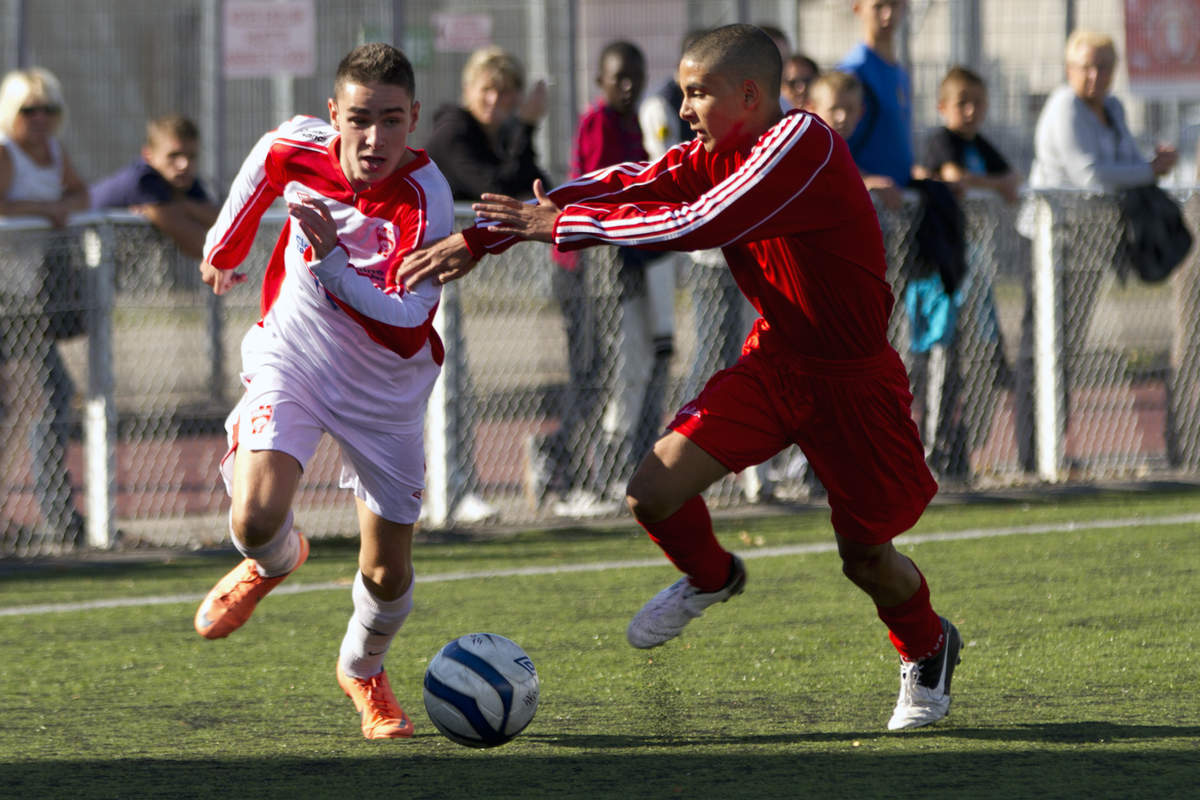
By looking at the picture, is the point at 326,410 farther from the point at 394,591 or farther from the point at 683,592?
the point at 683,592

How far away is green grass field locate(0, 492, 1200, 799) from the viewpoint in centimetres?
433

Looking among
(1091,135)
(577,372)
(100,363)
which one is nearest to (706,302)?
(577,372)

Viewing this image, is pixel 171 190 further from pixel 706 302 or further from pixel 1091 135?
pixel 1091 135

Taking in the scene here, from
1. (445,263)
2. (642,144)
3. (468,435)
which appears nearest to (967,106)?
(642,144)

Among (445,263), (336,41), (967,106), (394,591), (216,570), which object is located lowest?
(216,570)

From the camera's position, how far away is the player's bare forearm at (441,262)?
4672 millimetres

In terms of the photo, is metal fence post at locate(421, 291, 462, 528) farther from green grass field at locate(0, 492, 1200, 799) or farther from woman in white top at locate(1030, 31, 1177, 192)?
woman in white top at locate(1030, 31, 1177, 192)

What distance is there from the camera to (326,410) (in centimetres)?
494

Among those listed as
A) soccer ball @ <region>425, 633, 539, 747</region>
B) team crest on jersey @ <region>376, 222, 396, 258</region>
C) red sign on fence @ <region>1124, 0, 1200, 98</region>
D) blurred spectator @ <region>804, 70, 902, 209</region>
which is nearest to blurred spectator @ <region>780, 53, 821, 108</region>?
blurred spectator @ <region>804, 70, 902, 209</region>

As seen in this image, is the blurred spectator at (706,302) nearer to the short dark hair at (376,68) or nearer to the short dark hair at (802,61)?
the short dark hair at (802,61)

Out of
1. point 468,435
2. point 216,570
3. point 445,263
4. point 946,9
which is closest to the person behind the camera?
point 445,263

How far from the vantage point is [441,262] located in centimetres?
468

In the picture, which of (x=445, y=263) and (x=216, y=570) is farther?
(x=216, y=570)

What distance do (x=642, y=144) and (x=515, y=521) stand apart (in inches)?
81.3
